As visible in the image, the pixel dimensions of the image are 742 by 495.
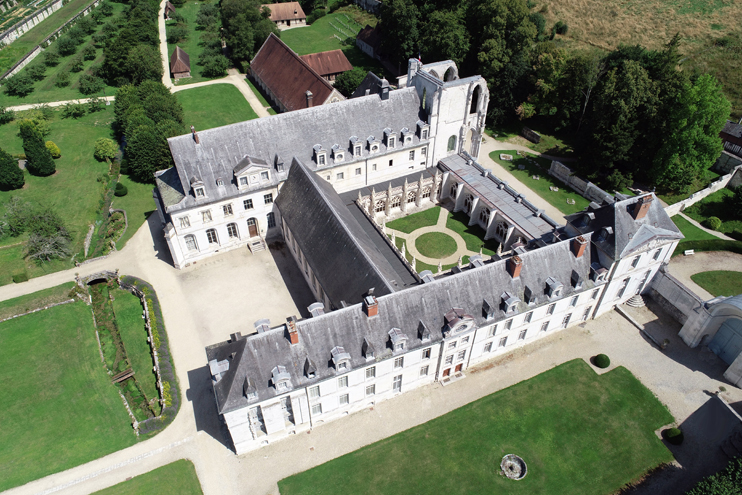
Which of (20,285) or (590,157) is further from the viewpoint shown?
(590,157)

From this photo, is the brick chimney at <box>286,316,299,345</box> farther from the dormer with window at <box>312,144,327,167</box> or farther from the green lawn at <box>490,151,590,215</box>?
the green lawn at <box>490,151,590,215</box>

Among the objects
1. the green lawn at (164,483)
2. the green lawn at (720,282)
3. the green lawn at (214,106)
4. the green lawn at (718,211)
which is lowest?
the green lawn at (164,483)

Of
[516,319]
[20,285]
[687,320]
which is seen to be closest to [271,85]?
[20,285]

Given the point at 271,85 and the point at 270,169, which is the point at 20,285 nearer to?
the point at 270,169

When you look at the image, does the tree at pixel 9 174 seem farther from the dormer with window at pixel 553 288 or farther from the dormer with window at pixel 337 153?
the dormer with window at pixel 553 288

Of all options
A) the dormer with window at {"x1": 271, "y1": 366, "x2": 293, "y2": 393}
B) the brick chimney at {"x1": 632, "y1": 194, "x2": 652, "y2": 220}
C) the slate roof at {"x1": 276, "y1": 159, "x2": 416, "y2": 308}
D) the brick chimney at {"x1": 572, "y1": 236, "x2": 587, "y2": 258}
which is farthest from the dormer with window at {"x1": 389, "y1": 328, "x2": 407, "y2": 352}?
the brick chimney at {"x1": 632, "y1": 194, "x2": 652, "y2": 220}

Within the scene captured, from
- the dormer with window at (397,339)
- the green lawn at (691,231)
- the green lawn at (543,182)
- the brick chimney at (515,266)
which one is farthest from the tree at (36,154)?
the green lawn at (691,231)

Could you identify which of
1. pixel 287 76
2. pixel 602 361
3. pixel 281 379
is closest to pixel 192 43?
pixel 287 76
